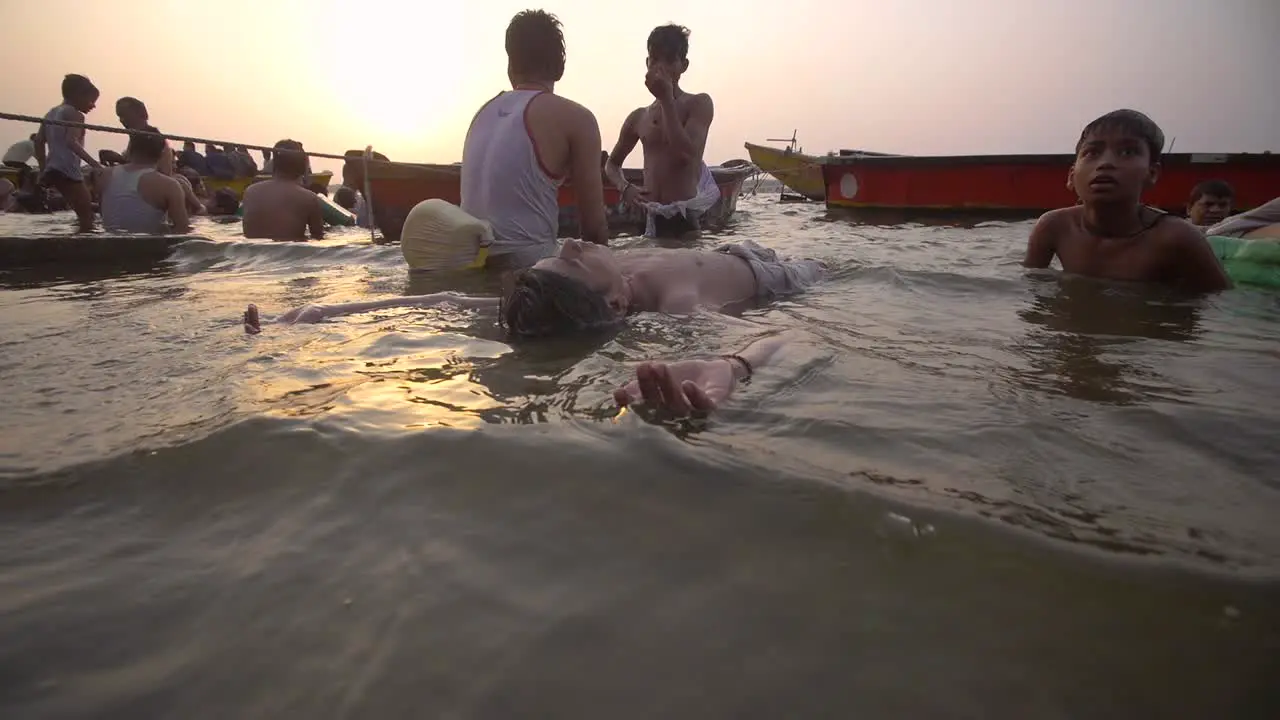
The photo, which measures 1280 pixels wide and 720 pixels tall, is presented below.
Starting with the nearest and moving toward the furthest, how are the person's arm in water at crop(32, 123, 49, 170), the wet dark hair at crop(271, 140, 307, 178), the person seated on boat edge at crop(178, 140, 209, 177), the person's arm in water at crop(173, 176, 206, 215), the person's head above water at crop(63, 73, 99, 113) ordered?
the wet dark hair at crop(271, 140, 307, 178), the person's head above water at crop(63, 73, 99, 113), the person's arm in water at crop(32, 123, 49, 170), the person's arm in water at crop(173, 176, 206, 215), the person seated on boat edge at crop(178, 140, 209, 177)

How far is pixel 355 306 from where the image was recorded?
3.33 metres

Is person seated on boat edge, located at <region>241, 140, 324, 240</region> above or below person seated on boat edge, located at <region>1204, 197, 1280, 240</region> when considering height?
above

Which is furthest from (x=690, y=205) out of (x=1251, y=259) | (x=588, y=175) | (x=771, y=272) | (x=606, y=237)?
(x=1251, y=259)

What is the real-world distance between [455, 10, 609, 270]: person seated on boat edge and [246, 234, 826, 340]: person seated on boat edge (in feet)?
3.07

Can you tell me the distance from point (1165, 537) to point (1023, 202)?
399 inches

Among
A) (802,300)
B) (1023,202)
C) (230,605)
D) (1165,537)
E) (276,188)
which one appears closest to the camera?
(230,605)

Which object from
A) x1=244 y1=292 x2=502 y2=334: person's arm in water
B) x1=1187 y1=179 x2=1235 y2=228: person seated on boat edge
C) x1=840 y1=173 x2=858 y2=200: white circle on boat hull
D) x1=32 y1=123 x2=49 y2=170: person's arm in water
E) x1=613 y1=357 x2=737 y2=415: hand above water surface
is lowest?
x1=613 y1=357 x2=737 y2=415: hand above water surface

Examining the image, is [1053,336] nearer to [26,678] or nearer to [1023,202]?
[26,678]

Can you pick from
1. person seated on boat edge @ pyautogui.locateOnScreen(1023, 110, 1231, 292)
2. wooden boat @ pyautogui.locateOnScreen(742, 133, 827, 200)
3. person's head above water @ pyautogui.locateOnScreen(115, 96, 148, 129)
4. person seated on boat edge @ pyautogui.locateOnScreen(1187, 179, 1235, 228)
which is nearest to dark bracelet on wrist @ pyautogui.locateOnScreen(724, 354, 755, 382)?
person seated on boat edge @ pyautogui.locateOnScreen(1023, 110, 1231, 292)

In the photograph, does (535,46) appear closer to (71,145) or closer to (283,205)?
(283,205)

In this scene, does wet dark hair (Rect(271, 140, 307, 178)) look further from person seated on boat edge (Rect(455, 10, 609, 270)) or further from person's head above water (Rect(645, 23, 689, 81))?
person's head above water (Rect(645, 23, 689, 81))

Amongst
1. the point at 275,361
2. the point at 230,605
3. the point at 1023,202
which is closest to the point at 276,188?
the point at 275,361

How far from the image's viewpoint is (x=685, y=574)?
1.16 metres

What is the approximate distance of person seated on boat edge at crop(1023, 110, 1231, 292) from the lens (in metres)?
3.76
